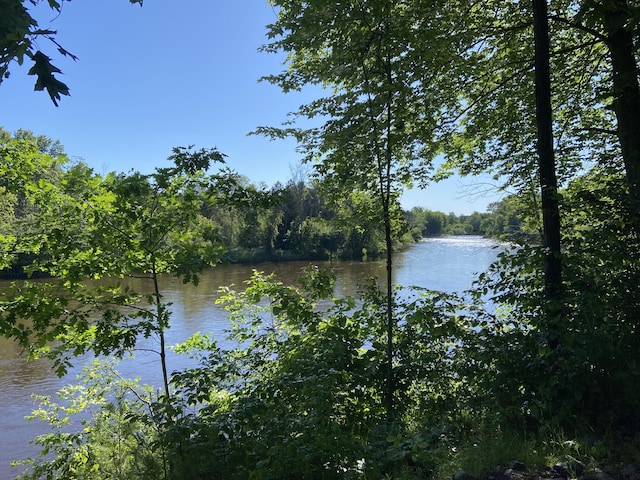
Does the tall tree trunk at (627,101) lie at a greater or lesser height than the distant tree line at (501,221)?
greater

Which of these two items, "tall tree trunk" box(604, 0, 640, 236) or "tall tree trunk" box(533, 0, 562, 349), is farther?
"tall tree trunk" box(604, 0, 640, 236)

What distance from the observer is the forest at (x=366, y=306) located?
10.7 ft

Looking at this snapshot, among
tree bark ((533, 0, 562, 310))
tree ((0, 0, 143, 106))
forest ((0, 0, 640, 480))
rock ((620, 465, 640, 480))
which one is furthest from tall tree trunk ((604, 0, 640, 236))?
tree ((0, 0, 143, 106))

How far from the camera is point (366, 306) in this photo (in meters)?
5.17

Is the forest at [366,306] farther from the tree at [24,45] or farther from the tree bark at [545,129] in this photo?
the tree at [24,45]

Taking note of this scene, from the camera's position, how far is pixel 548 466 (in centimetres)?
258

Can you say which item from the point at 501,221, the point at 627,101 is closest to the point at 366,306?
the point at 501,221

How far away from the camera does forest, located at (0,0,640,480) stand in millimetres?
3264

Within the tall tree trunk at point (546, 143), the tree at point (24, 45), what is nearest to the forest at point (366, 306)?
the tall tree trunk at point (546, 143)

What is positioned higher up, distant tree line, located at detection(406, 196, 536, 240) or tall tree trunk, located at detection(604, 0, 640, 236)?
tall tree trunk, located at detection(604, 0, 640, 236)

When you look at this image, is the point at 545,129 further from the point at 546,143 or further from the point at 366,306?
the point at 366,306

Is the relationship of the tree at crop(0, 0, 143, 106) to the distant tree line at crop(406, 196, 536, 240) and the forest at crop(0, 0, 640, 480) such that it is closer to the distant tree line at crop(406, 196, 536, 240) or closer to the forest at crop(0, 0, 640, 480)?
the forest at crop(0, 0, 640, 480)

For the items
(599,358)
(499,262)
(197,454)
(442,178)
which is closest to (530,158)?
(442,178)

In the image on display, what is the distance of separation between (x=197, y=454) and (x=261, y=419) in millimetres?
593
